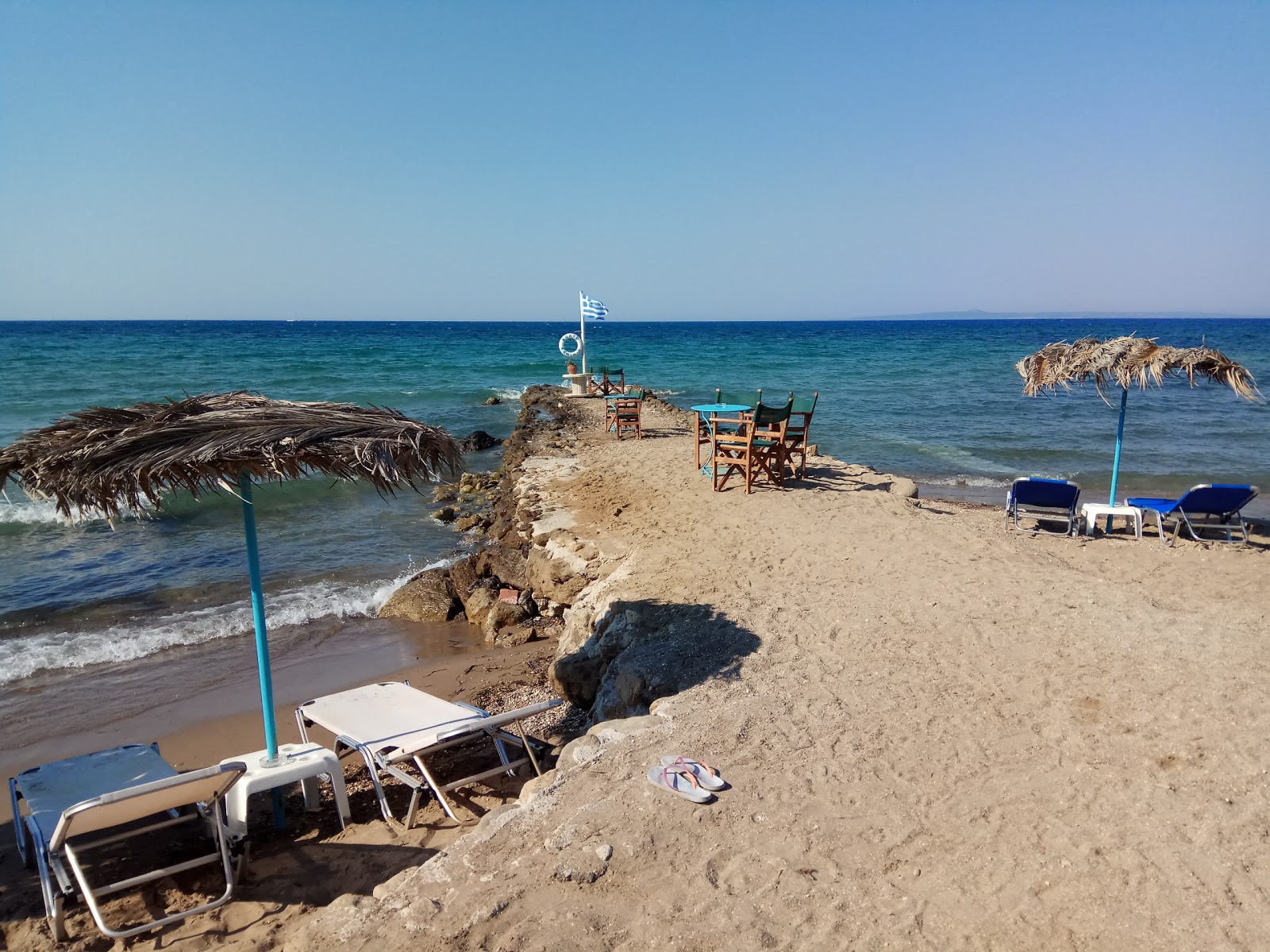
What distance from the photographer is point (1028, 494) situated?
331 inches

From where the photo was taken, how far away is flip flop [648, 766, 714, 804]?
3.45m

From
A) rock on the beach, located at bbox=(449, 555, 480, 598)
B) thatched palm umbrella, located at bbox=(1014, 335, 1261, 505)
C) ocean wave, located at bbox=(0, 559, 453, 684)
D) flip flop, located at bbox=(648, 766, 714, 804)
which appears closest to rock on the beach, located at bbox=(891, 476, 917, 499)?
thatched palm umbrella, located at bbox=(1014, 335, 1261, 505)

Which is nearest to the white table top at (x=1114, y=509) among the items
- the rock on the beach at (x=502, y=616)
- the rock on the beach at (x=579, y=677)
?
the rock on the beach at (x=579, y=677)

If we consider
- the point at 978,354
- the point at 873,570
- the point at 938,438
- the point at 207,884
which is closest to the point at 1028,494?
the point at 873,570

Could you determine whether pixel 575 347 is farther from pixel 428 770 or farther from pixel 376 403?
pixel 428 770

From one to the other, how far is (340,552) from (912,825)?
27.7ft

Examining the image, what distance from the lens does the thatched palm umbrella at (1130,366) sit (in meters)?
7.88

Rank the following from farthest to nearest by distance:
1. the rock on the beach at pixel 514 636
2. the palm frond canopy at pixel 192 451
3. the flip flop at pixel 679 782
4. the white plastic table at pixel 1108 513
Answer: the white plastic table at pixel 1108 513, the rock on the beach at pixel 514 636, the palm frond canopy at pixel 192 451, the flip flop at pixel 679 782

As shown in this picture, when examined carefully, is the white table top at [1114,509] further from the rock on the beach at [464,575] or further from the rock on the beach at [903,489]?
the rock on the beach at [464,575]

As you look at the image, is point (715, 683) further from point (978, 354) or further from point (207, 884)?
point (978, 354)

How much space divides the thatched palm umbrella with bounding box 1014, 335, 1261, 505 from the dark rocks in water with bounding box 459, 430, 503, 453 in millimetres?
12036

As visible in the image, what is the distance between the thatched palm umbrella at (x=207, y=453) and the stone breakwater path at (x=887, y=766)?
1.77 meters

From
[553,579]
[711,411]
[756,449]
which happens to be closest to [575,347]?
[711,411]

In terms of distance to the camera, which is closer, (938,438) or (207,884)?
(207,884)
